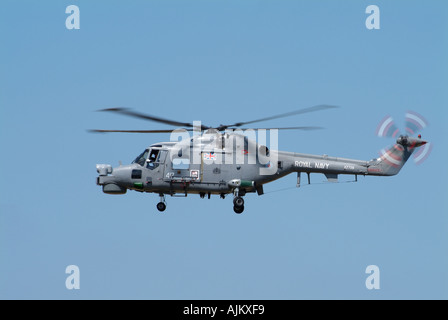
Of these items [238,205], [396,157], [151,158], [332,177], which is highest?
[151,158]

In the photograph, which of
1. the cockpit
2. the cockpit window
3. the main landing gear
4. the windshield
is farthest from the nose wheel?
the windshield

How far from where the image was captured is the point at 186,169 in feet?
98.7

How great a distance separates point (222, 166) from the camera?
30.0 meters

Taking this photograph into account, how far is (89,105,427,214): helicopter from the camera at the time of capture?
2995cm

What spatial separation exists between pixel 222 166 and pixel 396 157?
24.9 ft

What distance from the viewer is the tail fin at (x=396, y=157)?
101ft

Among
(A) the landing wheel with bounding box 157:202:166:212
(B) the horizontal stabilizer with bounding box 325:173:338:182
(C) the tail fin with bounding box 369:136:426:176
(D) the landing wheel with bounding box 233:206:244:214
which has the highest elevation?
(C) the tail fin with bounding box 369:136:426:176

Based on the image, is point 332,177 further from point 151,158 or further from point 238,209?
point 151,158

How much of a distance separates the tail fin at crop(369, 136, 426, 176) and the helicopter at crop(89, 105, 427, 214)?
4 centimetres

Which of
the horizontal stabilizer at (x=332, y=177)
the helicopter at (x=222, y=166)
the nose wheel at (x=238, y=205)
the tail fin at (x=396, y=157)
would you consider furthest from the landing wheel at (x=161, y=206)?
the tail fin at (x=396, y=157)

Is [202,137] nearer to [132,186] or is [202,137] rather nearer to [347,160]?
[132,186]

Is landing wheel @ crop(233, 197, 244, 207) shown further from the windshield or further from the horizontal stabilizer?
the windshield

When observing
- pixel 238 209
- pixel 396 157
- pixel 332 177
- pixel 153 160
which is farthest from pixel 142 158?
pixel 396 157
